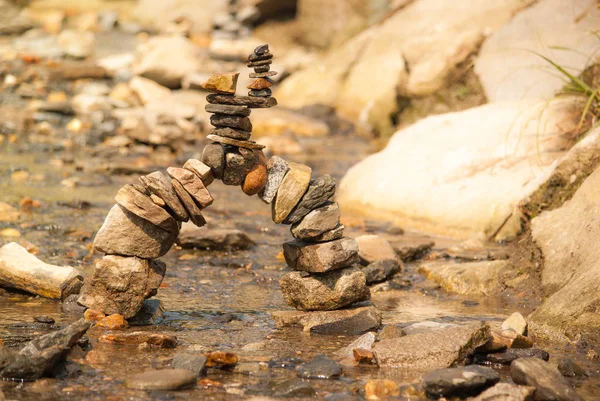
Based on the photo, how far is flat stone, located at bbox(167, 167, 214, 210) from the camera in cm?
648

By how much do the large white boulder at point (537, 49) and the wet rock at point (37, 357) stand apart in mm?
7370

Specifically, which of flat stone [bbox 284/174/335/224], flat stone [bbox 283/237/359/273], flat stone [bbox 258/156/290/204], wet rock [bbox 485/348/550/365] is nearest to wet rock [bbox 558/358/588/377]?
wet rock [bbox 485/348/550/365]

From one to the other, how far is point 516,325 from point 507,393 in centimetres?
152

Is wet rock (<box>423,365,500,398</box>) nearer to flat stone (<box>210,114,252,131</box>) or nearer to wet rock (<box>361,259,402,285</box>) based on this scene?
flat stone (<box>210,114,252,131</box>)

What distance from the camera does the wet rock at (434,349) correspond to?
5676 millimetres

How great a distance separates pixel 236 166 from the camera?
21.9ft

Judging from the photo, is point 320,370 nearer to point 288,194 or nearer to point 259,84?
point 288,194

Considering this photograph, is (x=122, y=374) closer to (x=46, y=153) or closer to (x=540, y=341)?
(x=540, y=341)

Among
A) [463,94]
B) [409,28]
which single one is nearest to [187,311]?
[463,94]

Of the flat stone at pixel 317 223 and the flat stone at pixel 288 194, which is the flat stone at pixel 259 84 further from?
the flat stone at pixel 317 223

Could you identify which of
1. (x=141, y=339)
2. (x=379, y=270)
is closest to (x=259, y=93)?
(x=141, y=339)

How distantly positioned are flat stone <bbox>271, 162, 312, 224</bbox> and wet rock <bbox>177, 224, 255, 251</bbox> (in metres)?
2.79

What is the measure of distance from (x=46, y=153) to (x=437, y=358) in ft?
37.8

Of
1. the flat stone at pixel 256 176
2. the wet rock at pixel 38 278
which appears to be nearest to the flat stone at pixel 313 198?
the flat stone at pixel 256 176
